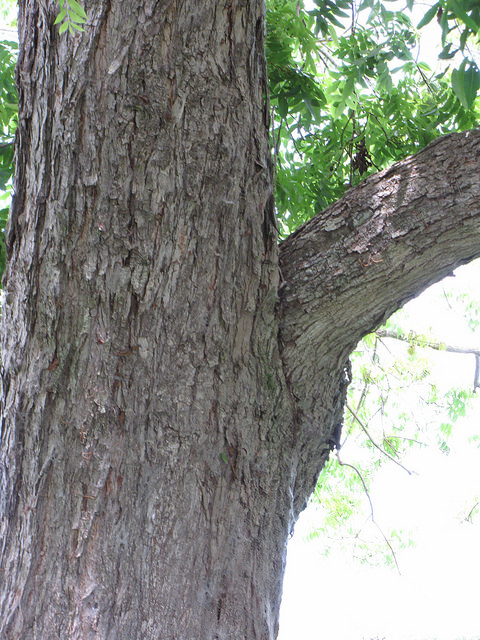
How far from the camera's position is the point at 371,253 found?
1.46 metres

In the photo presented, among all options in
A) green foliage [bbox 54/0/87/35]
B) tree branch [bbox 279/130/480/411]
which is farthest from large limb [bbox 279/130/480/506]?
green foliage [bbox 54/0/87/35]

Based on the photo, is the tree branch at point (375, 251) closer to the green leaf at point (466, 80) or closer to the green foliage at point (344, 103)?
the green leaf at point (466, 80)

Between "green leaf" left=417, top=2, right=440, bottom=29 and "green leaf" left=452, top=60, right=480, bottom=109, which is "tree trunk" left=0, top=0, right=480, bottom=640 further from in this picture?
"green leaf" left=417, top=2, right=440, bottom=29

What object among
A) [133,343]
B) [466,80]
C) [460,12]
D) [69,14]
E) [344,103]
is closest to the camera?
[69,14]

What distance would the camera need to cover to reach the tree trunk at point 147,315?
4.36 feet

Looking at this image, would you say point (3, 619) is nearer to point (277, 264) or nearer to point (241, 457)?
point (241, 457)

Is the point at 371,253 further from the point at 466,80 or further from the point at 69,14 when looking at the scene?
the point at 69,14

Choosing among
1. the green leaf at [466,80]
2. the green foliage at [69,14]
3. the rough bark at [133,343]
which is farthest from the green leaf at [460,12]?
the green foliage at [69,14]

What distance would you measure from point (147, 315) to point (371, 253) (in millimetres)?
590

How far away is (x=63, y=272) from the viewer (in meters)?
1.36

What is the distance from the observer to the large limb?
1437mm

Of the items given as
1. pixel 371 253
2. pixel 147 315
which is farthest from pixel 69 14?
pixel 371 253

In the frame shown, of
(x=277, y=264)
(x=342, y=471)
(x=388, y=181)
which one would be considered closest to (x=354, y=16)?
(x=388, y=181)

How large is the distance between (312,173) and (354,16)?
0.73 metres
